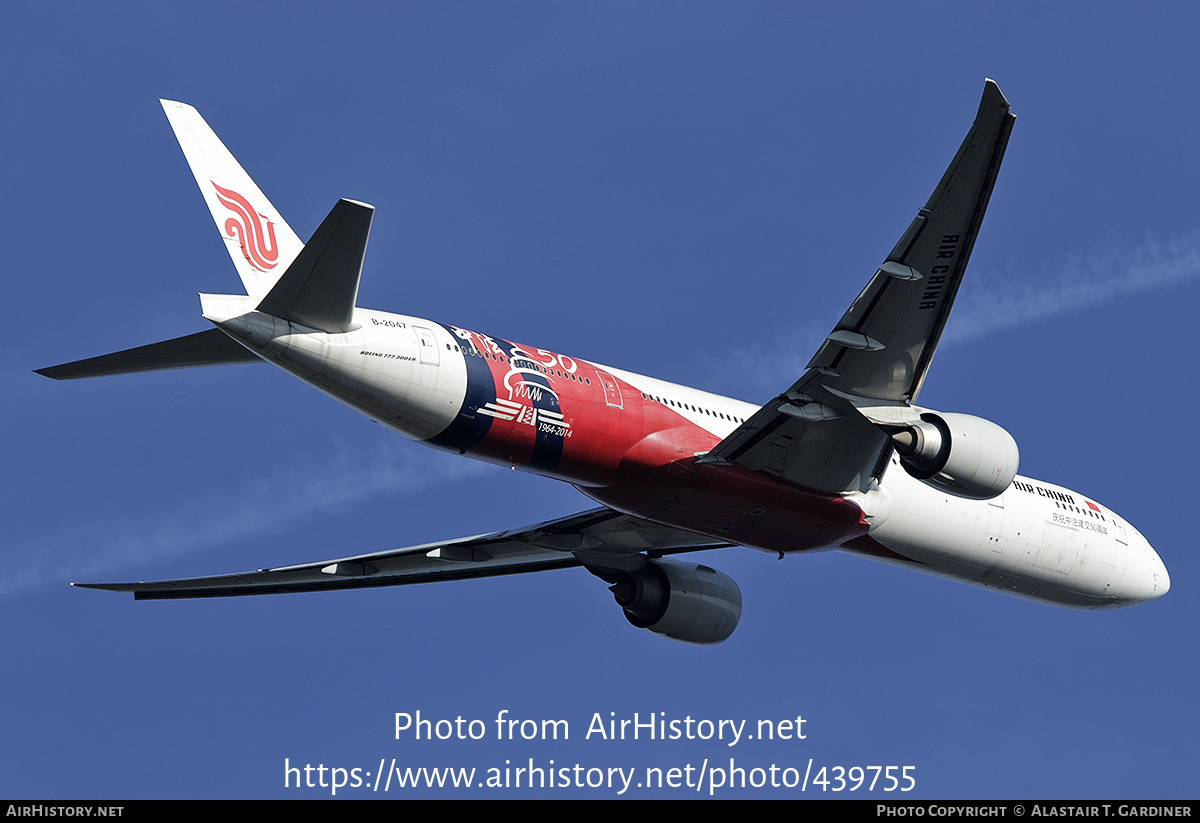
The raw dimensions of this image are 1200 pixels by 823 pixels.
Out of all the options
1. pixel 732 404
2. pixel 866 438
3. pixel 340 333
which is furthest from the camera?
pixel 732 404

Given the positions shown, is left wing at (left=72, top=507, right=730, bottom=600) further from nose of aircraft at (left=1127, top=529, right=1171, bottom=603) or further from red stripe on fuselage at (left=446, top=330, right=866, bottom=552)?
nose of aircraft at (left=1127, top=529, right=1171, bottom=603)

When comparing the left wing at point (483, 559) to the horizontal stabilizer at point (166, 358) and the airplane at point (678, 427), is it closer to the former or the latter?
the airplane at point (678, 427)

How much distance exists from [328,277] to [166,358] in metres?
3.06

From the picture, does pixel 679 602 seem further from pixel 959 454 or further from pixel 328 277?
pixel 328 277

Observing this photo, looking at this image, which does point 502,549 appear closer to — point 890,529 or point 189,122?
point 890,529

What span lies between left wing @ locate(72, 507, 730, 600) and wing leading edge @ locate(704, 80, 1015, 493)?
455cm

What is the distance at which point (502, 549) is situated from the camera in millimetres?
32344

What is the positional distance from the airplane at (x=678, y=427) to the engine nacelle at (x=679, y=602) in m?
0.04

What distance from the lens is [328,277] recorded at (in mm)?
22016

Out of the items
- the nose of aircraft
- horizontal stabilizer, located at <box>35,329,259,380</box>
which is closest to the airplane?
horizontal stabilizer, located at <box>35,329,259,380</box>

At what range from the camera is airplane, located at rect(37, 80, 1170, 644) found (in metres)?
22.6

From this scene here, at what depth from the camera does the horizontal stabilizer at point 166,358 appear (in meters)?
22.0

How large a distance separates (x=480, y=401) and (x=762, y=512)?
21.3 feet
